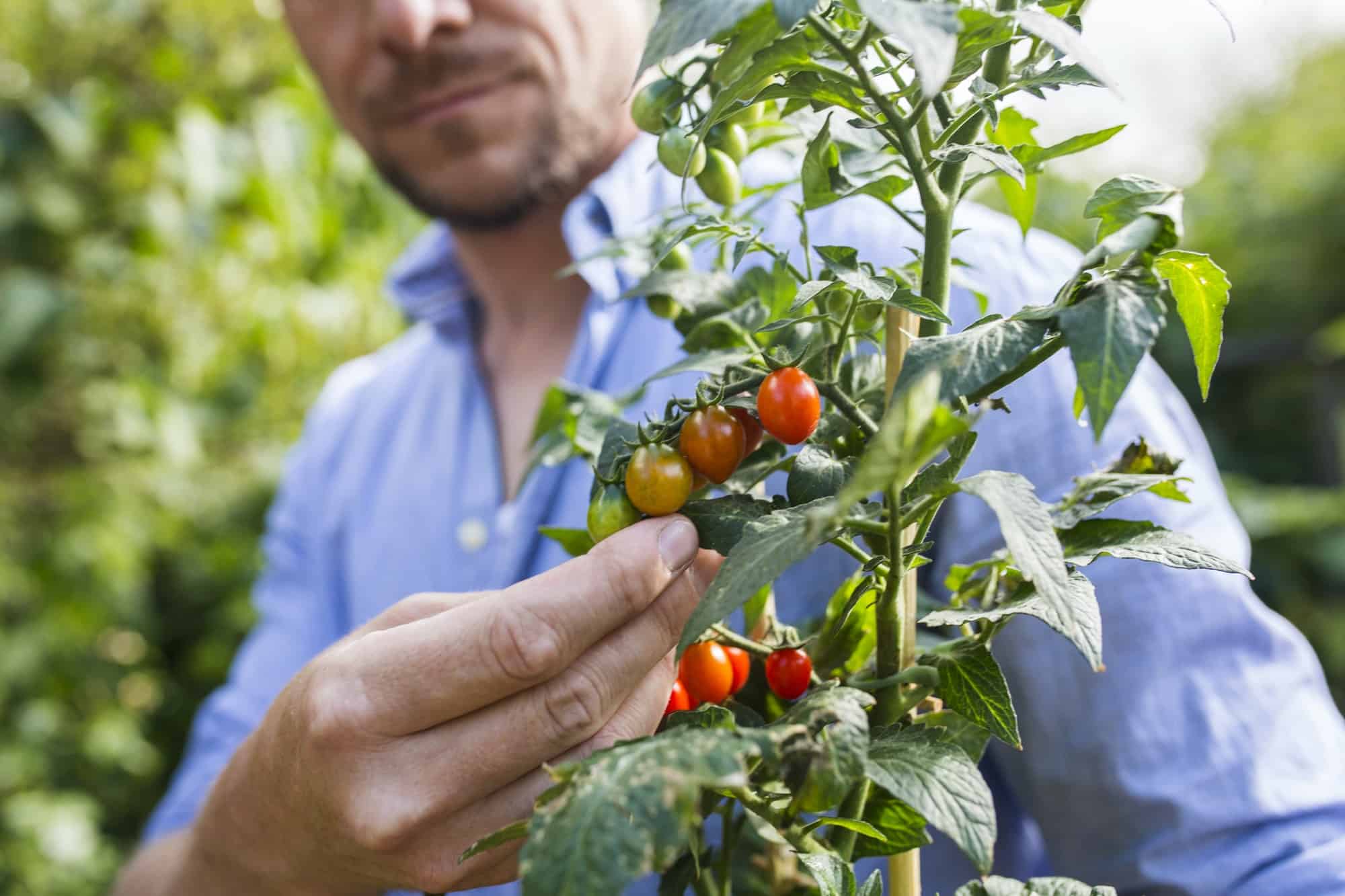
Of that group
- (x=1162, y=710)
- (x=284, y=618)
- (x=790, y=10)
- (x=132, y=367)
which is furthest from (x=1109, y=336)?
(x=132, y=367)

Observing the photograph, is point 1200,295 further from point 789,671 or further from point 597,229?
point 597,229

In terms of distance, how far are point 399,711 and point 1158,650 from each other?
1.90 ft

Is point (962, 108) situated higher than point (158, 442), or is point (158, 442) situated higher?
point (962, 108)

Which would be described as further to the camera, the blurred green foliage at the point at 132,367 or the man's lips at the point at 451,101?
the blurred green foliage at the point at 132,367

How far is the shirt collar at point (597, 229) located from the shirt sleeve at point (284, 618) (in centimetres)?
22

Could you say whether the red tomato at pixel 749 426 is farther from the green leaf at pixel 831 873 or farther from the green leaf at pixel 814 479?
the green leaf at pixel 831 873

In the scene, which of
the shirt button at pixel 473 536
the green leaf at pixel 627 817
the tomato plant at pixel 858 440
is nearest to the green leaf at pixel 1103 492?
the tomato plant at pixel 858 440

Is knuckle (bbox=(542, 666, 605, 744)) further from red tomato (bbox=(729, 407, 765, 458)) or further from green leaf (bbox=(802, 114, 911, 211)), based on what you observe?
green leaf (bbox=(802, 114, 911, 211))

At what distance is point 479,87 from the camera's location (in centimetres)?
112

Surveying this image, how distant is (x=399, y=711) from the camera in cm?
49

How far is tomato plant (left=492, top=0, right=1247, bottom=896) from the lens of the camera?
12.9 inches

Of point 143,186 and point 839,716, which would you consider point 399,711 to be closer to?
point 839,716

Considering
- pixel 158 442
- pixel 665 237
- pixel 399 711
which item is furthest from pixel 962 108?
pixel 158 442

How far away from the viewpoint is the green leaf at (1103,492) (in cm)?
46
